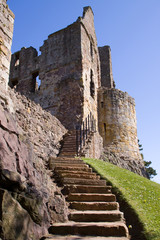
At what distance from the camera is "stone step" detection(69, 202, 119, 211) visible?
5.55 meters

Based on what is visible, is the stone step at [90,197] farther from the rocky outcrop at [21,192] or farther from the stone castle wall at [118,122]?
the stone castle wall at [118,122]

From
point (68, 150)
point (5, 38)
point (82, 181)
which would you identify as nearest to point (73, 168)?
point (82, 181)

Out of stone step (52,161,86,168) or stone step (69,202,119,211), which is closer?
stone step (69,202,119,211)

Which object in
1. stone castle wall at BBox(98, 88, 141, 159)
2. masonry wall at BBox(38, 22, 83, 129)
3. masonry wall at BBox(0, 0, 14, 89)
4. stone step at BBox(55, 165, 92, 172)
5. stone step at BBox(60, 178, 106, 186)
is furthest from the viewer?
stone castle wall at BBox(98, 88, 141, 159)

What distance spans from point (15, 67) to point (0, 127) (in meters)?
18.6

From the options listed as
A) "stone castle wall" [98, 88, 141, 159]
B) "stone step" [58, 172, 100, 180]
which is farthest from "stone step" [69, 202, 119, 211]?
"stone castle wall" [98, 88, 141, 159]

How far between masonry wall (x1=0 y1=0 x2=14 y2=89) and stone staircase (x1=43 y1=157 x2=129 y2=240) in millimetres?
3135

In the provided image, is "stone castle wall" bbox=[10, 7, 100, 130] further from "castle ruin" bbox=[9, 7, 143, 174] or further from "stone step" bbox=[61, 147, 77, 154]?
"stone step" bbox=[61, 147, 77, 154]

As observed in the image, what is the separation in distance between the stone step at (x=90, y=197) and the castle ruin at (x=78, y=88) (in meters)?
9.59

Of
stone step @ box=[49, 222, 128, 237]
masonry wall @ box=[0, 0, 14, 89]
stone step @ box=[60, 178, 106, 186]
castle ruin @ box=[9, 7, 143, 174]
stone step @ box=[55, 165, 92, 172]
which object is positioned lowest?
stone step @ box=[49, 222, 128, 237]

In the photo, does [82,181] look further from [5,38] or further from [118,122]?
[118,122]

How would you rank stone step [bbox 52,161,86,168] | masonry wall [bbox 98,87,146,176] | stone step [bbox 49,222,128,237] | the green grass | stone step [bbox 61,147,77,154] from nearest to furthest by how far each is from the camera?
stone step [bbox 49,222,128,237] < the green grass < stone step [bbox 52,161,86,168] < stone step [bbox 61,147,77,154] < masonry wall [bbox 98,87,146,176]

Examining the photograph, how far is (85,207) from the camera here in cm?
558

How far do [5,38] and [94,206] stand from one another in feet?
15.3
